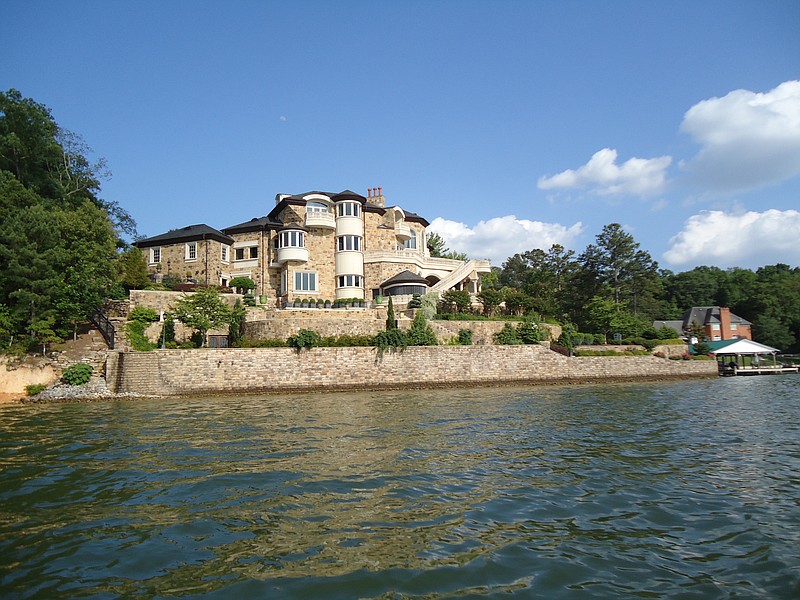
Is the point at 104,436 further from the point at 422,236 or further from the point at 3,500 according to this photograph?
the point at 422,236

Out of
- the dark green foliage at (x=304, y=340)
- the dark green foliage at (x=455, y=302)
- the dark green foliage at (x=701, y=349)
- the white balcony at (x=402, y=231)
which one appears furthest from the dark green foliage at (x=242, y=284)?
the dark green foliage at (x=701, y=349)

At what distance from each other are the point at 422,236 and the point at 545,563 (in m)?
45.6

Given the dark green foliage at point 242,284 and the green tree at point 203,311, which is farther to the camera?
the dark green foliage at point 242,284

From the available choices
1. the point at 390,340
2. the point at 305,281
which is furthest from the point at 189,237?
the point at 390,340

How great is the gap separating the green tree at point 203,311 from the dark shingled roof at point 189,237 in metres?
11.2

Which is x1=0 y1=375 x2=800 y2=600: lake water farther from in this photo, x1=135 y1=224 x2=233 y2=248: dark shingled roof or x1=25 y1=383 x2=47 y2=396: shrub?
x1=135 y1=224 x2=233 y2=248: dark shingled roof

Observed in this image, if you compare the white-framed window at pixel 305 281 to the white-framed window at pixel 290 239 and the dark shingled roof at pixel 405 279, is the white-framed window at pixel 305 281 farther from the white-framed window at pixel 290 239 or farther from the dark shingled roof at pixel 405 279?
the dark shingled roof at pixel 405 279

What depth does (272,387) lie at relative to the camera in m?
28.2

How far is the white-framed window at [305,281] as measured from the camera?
4209cm

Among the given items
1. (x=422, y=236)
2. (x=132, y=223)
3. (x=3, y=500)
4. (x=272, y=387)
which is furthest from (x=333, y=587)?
(x=132, y=223)

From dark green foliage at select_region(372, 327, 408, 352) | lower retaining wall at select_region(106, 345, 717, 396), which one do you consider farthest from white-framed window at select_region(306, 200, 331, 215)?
lower retaining wall at select_region(106, 345, 717, 396)

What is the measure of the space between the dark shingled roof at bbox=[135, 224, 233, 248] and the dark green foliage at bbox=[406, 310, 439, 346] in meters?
19.8

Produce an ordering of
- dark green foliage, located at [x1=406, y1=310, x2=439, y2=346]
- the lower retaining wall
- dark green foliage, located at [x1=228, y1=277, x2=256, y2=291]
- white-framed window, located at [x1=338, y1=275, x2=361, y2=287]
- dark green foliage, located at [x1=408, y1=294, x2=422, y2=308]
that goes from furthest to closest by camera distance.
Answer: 1. white-framed window, located at [x1=338, y1=275, x2=361, y2=287]
2. dark green foliage, located at [x1=228, y1=277, x2=256, y2=291]
3. dark green foliage, located at [x1=408, y1=294, x2=422, y2=308]
4. dark green foliage, located at [x1=406, y1=310, x2=439, y2=346]
5. the lower retaining wall

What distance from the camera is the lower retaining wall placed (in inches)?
1053
